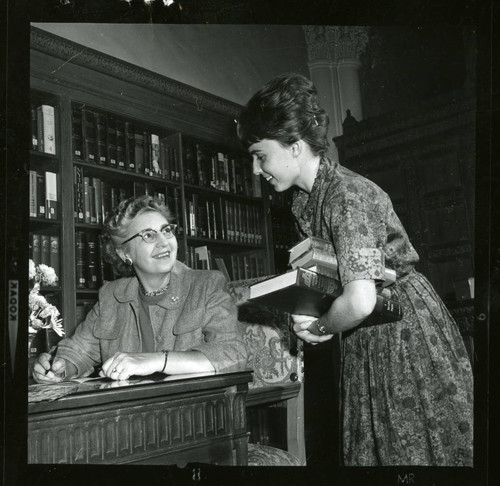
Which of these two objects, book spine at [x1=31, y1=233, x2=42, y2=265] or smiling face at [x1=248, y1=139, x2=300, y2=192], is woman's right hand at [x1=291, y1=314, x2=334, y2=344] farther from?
book spine at [x1=31, y1=233, x2=42, y2=265]

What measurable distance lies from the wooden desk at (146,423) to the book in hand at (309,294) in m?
0.26

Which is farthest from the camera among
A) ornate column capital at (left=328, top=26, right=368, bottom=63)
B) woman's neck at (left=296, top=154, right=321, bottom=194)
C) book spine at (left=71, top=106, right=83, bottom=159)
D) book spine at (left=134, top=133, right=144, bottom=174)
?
book spine at (left=134, top=133, right=144, bottom=174)

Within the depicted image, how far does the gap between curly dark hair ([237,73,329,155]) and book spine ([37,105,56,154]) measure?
1115 mm

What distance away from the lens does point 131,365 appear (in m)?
1.49

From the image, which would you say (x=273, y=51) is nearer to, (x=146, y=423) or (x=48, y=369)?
(x=146, y=423)

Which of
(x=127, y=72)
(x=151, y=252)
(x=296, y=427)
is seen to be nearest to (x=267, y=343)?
(x=296, y=427)

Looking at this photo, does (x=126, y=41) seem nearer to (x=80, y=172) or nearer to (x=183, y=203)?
(x=80, y=172)

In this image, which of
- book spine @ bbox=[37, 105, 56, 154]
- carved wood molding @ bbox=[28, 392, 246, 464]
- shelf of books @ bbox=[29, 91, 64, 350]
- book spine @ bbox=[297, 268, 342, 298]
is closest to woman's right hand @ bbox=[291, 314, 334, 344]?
book spine @ bbox=[297, 268, 342, 298]

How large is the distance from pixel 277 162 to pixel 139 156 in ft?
3.35

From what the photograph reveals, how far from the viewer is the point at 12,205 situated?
1.42 metres

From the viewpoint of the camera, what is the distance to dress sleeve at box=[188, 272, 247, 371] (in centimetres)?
165

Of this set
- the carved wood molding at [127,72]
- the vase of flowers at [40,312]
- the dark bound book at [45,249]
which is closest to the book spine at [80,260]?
the dark bound book at [45,249]

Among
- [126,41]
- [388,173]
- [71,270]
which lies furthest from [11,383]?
[388,173]

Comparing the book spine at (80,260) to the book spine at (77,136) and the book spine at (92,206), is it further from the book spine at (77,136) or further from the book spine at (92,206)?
the book spine at (77,136)
